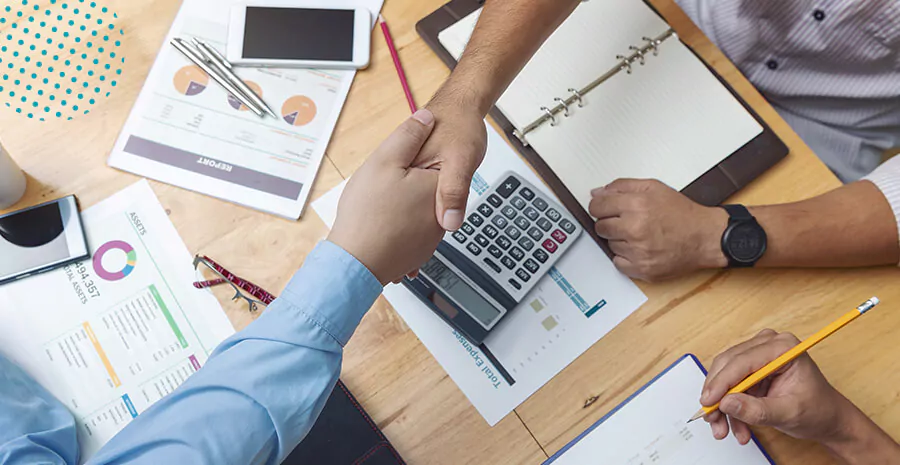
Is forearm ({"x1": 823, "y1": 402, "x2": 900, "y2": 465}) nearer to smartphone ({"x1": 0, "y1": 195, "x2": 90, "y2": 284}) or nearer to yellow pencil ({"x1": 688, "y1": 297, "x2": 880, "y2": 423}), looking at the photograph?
yellow pencil ({"x1": 688, "y1": 297, "x2": 880, "y2": 423})

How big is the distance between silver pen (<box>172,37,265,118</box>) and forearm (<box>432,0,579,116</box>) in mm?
250

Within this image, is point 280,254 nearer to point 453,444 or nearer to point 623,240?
point 453,444

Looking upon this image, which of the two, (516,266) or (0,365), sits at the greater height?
(0,365)

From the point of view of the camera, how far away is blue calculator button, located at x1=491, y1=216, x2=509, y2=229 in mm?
808

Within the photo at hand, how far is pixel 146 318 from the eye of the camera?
2.54 ft

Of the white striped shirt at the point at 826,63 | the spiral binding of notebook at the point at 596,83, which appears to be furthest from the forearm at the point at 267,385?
the white striped shirt at the point at 826,63

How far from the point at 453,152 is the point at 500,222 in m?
0.13

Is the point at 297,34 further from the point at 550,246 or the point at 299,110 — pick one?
the point at 550,246

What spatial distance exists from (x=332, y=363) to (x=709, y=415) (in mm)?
419

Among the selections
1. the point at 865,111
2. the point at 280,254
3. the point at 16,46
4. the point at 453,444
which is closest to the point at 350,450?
the point at 453,444

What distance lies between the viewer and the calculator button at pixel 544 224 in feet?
2.66

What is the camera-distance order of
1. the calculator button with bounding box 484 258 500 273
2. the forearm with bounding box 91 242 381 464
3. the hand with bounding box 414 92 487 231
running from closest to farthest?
the forearm with bounding box 91 242 381 464
the hand with bounding box 414 92 487 231
the calculator button with bounding box 484 258 500 273

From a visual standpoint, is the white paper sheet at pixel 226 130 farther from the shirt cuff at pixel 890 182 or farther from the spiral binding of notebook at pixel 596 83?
the shirt cuff at pixel 890 182

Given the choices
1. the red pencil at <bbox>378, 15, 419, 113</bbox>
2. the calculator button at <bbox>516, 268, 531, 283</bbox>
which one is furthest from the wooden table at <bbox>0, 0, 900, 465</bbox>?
the calculator button at <bbox>516, 268, 531, 283</bbox>
